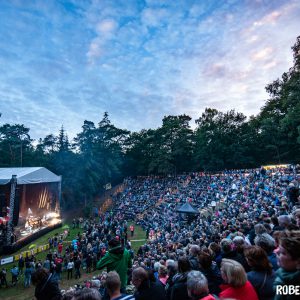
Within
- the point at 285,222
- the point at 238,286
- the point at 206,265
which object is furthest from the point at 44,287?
the point at 285,222

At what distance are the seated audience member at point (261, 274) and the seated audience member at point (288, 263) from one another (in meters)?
0.71

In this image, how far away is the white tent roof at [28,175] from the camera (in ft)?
59.9

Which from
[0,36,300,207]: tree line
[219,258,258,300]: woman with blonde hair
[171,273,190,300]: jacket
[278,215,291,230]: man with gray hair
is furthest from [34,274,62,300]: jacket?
[0,36,300,207]: tree line

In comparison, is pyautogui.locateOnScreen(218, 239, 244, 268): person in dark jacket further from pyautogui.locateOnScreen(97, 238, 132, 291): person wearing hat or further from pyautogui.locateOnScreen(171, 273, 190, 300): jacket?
pyautogui.locateOnScreen(97, 238, 132, 291): person wearing hat

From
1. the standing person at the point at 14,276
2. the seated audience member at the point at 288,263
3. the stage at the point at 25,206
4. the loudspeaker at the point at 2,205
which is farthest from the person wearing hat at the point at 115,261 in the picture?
the loudspeaker at the point at 2,205

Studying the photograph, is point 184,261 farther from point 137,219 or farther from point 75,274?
point 137,219

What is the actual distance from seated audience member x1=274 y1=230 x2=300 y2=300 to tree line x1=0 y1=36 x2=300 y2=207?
115ft

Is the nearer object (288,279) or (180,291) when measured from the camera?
(288,279)

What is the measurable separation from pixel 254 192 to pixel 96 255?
13.5m

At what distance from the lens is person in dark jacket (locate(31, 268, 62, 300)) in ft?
9.82

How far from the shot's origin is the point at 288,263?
77.5 inches

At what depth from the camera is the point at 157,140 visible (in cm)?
4700

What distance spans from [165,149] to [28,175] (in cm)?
2923

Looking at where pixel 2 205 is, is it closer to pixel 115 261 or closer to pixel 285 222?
pixel 115 261
